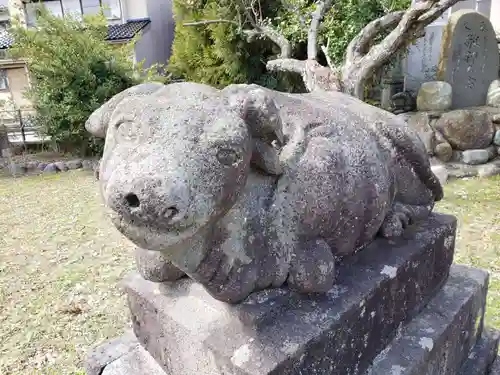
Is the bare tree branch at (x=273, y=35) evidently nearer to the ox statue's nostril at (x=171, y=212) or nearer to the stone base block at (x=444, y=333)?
the stone base block at (x=444, y=333)

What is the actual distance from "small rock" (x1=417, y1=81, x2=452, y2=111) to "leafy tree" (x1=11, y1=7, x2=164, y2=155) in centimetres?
557

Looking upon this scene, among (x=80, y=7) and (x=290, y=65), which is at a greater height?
(x=80, y=7)

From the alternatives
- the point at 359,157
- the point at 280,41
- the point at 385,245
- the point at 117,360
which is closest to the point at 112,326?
the point at 117,360

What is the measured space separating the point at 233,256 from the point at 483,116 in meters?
6.63

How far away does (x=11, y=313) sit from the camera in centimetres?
360

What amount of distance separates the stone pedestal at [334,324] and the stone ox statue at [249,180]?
77 mm

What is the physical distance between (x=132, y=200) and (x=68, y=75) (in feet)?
28.2

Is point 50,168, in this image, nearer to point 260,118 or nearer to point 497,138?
point 497,138

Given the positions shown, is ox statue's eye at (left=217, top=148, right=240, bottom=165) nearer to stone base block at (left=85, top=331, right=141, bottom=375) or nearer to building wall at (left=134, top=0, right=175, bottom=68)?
stone base block at (left=85, top=331, right=141, bottom=375)

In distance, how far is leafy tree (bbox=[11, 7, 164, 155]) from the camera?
339 inches

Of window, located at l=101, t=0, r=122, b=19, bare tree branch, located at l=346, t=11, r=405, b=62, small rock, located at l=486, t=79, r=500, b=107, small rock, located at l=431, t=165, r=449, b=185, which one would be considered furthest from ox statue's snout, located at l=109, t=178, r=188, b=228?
window, located at l=101, t=0, r=122, b=19

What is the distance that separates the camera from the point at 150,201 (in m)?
0.95

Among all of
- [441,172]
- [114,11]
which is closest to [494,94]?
[441,172]

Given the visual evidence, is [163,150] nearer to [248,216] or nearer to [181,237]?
[181,237]
